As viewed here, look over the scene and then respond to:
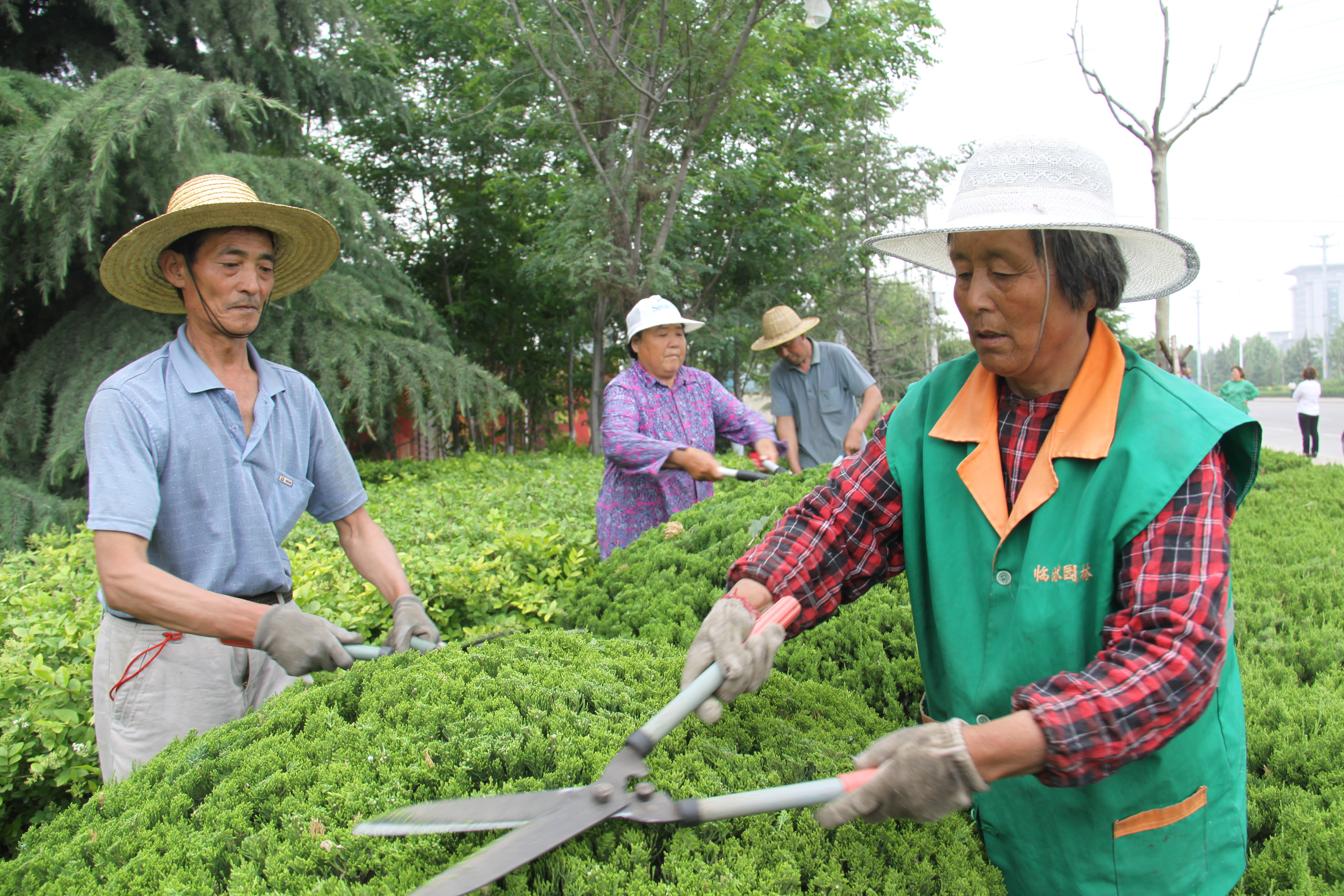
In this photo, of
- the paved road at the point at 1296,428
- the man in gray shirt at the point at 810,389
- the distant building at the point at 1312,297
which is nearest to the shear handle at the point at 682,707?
the man in gray shirt at the point at 810,389

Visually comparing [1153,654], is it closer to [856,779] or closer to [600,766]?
[856,779]

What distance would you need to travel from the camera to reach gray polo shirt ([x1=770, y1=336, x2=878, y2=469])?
6.26 m

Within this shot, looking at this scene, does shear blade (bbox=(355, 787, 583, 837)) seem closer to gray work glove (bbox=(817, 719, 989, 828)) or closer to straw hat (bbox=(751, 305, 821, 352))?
gray work glove (bbox=(817, 719, 989, 828))

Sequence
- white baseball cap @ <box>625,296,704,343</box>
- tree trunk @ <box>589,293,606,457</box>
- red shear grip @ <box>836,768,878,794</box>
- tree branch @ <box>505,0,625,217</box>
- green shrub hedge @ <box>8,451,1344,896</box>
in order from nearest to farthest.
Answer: red shear grip @ <box>836,768,878,794</box>
green shrub hedge @ <box>8,451,1344,896</box>
white baseball cap @ <box>625,296,704,343</box>
tree branch @ <box>505,0,625,217</box>
tree trunk @ <box>589,293,606,457</box>

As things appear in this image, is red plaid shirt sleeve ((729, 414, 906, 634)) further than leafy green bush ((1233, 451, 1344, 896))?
No

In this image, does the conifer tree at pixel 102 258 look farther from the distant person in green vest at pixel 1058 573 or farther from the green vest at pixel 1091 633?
the green vest at pixel 1091 633

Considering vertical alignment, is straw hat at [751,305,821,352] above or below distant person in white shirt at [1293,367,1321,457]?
above

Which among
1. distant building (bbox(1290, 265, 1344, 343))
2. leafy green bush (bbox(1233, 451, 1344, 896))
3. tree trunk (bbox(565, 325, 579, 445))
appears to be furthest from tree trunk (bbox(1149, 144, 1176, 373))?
distant building (bbox(1290, 265, 1344, 343))

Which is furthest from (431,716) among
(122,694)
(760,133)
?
(760,133)

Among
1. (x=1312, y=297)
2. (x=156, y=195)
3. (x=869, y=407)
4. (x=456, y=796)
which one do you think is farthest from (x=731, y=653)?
(x=1312, y=297)

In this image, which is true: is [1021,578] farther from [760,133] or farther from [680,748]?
[760,133]

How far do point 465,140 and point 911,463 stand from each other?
13.7 m

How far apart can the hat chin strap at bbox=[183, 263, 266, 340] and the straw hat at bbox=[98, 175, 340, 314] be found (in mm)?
121

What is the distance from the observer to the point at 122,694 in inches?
85.7
